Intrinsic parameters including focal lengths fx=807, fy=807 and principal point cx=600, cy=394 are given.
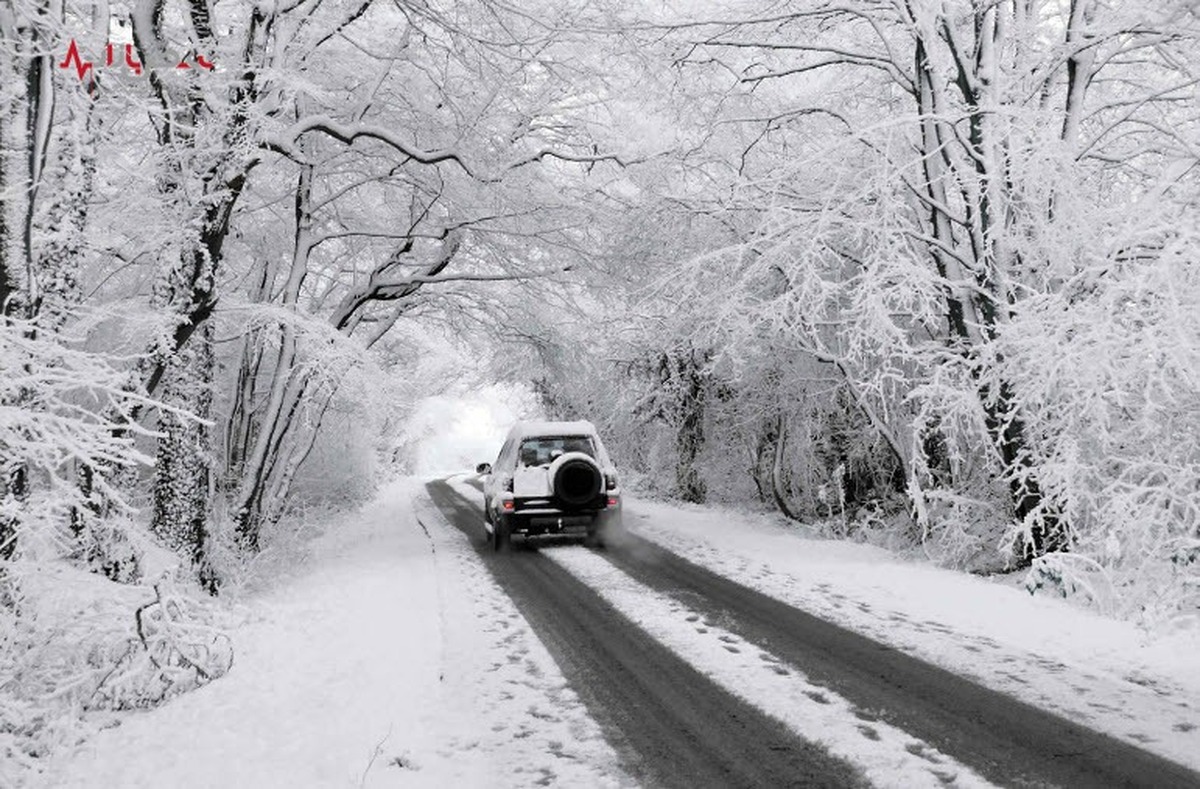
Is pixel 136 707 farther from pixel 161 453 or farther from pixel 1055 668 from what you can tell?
pixel 1055 668

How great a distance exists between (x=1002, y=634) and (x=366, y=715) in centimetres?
556

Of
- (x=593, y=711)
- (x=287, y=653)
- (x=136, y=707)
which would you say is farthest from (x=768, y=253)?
(x=136, y=707)

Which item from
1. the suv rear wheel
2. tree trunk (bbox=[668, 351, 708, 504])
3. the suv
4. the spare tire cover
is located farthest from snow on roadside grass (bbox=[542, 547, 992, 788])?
tree trunk (bbox=[668, 351, 708, 504])

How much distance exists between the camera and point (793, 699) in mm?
5734

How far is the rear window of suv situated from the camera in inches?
516

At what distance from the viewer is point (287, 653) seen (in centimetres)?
728

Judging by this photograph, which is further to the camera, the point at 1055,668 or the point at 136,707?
the point at 1055,668

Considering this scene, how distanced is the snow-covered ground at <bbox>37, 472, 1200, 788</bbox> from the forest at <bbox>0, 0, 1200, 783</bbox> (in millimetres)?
574

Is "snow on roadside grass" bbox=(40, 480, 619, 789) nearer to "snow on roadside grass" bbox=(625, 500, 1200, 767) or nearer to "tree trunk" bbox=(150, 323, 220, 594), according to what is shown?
"tree trunk" bbox=(150, 323, 220, 594)

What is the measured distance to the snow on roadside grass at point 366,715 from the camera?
185 inches

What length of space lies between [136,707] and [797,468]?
1353 centimetres

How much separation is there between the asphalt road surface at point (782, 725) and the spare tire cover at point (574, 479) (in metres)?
3.91

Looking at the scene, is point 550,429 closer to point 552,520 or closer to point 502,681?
point 552,520

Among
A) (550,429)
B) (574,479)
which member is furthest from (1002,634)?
(550,429)
